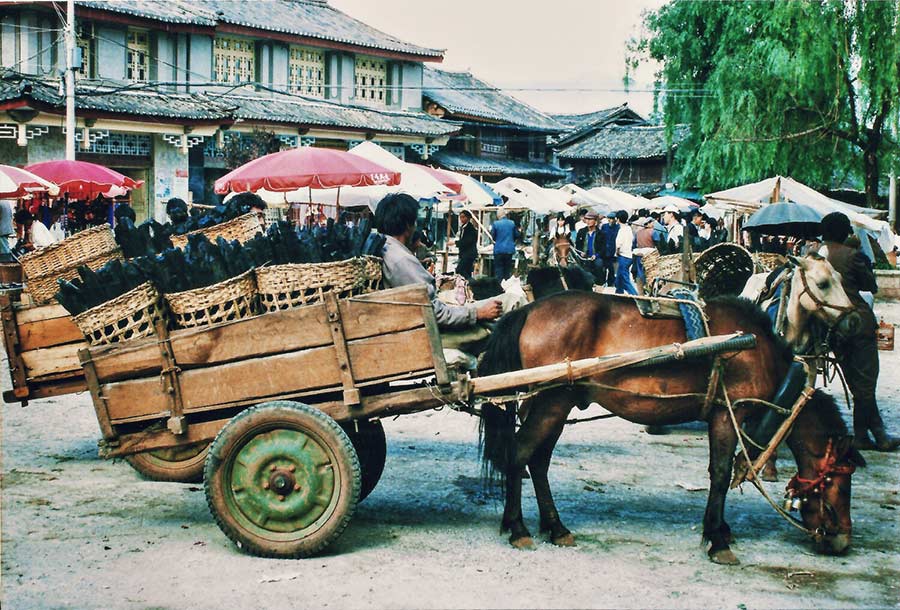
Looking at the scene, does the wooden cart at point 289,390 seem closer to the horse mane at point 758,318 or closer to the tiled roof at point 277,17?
the horse mane at point 758,318

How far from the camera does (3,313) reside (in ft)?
22.0

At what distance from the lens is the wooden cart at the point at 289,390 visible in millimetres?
5488

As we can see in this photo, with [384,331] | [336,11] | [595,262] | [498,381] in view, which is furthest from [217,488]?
[336,11]

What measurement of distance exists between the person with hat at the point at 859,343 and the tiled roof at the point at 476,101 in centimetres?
3166

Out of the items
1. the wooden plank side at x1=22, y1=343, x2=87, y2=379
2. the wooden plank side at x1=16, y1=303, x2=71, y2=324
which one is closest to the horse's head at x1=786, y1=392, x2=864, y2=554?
the wooden plank side at x1=22, y1=343, x2=87, y2=379

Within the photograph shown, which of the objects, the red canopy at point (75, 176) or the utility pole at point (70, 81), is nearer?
the red canopy at point (75, 176)

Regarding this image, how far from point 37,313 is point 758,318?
4.71 m

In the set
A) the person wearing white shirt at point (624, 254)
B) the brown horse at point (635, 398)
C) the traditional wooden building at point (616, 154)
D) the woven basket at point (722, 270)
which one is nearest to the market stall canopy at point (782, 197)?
the person wearing white shirt at point (624, 254)

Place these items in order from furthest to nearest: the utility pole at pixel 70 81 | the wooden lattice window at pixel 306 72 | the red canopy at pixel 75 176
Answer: the wooden lattice window at pixel 306 72 → the utility pole at pixel 70 81 → the red canopy at pixel 75 176

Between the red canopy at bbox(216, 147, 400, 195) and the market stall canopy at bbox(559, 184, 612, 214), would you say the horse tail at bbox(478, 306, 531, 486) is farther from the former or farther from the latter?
the market stall canopy at bbox(559, 184, 612, 214)

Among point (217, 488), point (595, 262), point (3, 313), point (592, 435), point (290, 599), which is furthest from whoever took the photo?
point (595, 262)

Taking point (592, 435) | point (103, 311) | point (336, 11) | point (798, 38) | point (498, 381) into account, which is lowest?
point (592, 435)

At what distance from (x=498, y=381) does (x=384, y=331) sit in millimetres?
704

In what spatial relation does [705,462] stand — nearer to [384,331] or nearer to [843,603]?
[843,603]
